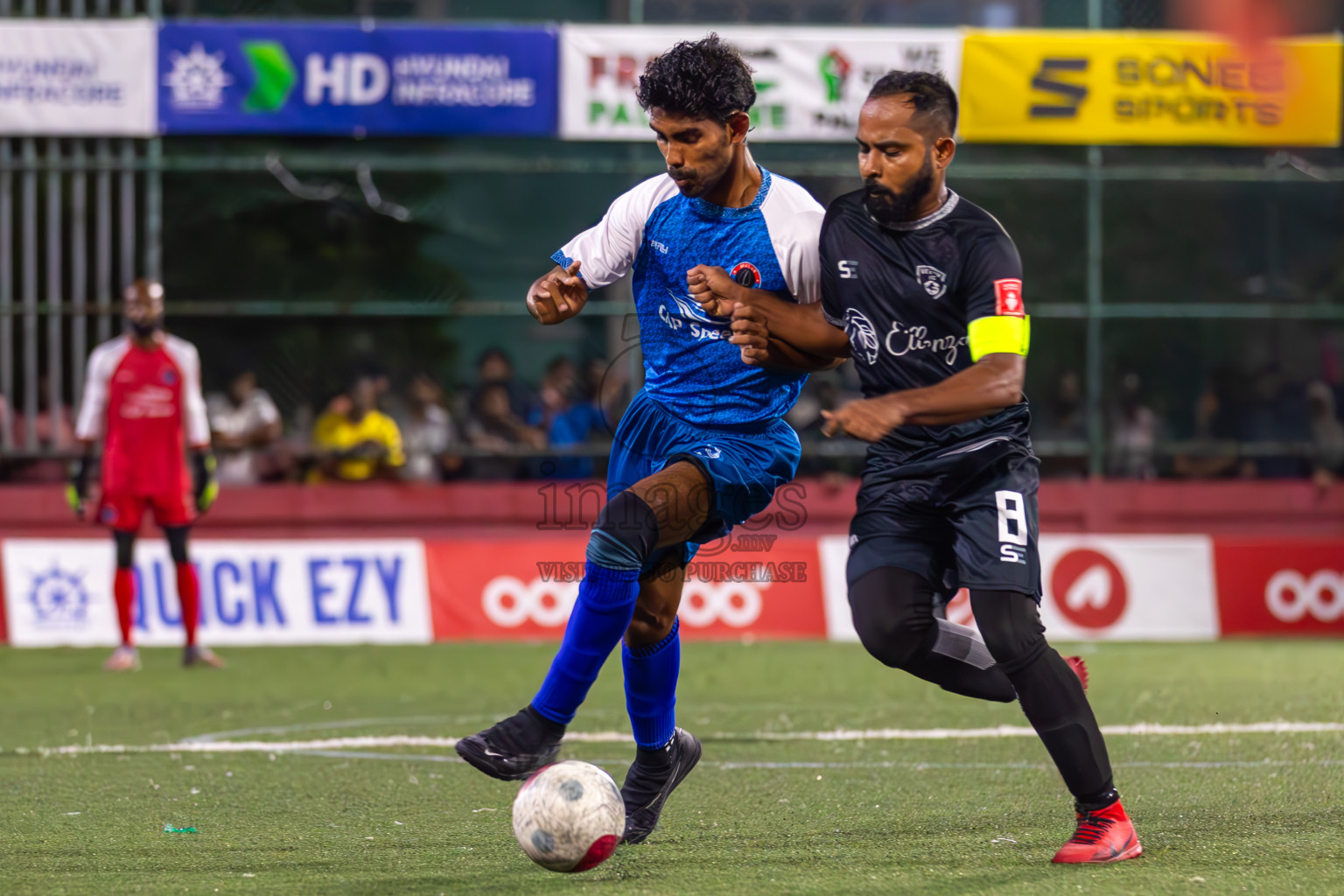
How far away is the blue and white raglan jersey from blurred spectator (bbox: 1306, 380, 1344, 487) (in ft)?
35.0

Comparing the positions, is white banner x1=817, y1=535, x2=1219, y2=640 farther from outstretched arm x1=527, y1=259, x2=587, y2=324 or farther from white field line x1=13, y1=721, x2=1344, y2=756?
outstretched arm x1=527, y1=259, x2=587, y2=324

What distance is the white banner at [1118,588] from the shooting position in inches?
475

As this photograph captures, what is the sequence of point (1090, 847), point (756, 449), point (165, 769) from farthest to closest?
point (165, 769) < point (756, 449) < point (1090, 847)

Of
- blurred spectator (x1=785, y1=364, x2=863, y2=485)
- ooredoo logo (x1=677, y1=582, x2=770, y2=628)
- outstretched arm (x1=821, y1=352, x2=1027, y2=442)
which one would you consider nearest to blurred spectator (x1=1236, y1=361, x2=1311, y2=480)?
blurred spectator (x1=785, y1=364, x2=863, y2=485)

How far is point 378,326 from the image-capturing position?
14133 mm

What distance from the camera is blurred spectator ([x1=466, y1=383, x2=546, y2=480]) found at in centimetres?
1393

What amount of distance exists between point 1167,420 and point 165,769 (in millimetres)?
10478

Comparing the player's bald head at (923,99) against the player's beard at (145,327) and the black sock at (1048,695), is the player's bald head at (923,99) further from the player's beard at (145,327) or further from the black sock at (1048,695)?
the player's beard at (145,327)

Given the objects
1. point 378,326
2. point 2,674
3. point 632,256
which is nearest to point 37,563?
point 2,674

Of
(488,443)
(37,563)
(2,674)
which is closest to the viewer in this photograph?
(2,674)

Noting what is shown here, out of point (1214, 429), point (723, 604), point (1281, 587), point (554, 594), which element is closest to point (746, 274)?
point (723, 604)

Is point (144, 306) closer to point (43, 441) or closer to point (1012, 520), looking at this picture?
point (43, 441)

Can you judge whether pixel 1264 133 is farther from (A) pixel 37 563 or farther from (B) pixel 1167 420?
(A) pixel 37 563

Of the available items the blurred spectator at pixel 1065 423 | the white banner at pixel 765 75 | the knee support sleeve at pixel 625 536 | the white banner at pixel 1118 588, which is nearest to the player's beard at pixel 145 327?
the white banner at pixel 765 75
